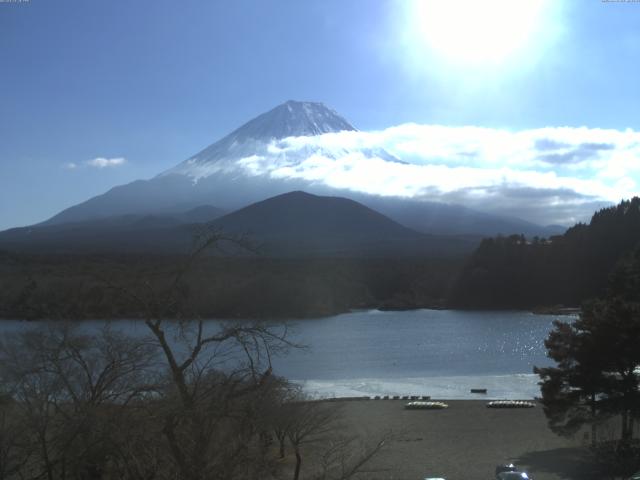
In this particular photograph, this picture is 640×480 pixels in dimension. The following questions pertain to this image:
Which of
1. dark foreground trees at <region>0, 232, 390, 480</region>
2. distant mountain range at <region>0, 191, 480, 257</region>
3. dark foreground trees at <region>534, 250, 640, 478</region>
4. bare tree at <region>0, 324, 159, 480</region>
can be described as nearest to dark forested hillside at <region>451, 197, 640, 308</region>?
distant mountain range at <region>0, 191, 480, 257</region>

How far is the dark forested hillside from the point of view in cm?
5778

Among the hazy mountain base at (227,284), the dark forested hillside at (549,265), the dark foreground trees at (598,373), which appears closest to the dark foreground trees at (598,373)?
the dark foreground trees at (598,373)

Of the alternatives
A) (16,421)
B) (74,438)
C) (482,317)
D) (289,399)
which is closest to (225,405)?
(74,438)

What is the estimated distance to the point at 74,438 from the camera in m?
5.45

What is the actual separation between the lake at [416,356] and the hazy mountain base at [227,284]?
1.45 metres

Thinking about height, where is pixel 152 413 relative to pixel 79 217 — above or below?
below

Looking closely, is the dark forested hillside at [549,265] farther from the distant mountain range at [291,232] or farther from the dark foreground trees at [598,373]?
the dark foreground trees at [598,373]

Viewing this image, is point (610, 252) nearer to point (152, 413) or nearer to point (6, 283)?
point (6, 283)

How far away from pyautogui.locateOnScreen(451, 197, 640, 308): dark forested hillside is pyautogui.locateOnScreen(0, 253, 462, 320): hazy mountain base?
14.7ft

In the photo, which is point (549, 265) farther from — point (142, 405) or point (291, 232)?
point (142, 405)

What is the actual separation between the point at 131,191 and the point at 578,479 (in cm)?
13428

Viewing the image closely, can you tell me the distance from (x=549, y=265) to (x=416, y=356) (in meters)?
32.6

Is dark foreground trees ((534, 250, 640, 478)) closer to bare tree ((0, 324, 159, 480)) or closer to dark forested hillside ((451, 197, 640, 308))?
bare tree ((0, 324, 159, 480))

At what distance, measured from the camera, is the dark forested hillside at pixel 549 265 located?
57.8 metres
